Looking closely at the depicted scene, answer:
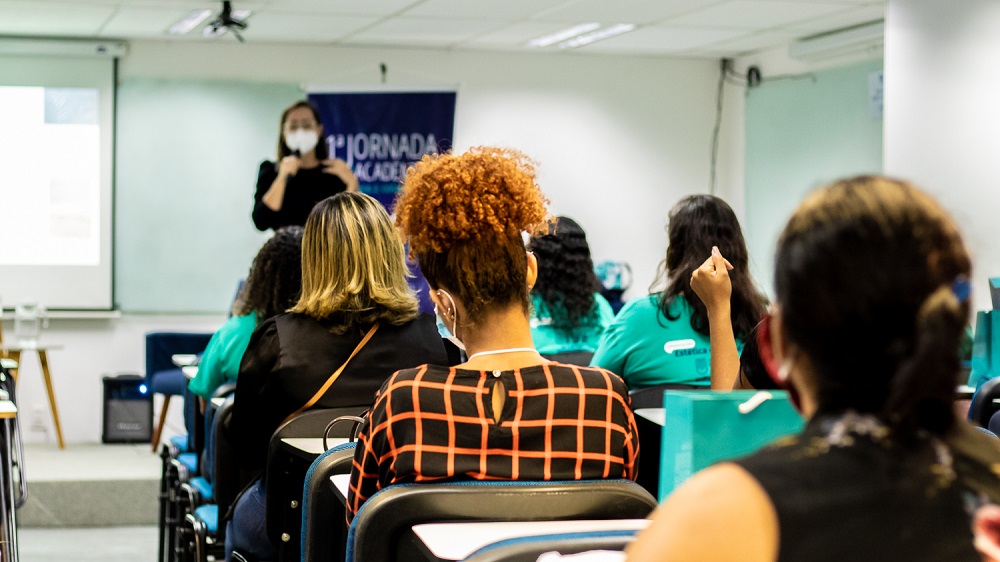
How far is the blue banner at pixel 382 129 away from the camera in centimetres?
786

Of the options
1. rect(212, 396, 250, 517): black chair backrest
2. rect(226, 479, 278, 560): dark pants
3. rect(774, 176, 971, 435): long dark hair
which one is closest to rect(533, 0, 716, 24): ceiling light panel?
rect(212, 396, 250, 517): black chair backrest

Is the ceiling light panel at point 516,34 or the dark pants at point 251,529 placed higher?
the ceiling light panel at point 516,34

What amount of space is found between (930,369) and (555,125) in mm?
7632

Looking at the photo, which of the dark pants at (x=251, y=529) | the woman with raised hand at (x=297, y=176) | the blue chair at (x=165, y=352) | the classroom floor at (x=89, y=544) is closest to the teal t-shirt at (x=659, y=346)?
the dark pants at (x=251, y=529)

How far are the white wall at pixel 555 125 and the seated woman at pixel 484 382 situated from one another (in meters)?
6.15

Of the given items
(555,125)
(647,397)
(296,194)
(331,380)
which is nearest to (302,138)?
(296,194)

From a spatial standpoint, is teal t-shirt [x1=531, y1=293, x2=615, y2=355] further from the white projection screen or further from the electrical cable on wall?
the electrical cable on wall

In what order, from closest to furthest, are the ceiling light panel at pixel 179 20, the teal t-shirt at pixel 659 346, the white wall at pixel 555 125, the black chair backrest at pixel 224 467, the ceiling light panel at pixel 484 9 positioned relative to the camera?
the black chair backrest at pixel 224 467, the teal t-shirt at pixel 659 346, the ceiling light panel at pixel 484 9, the ceiling light panel at pixel 179 20, the white wall at pixel 555 125

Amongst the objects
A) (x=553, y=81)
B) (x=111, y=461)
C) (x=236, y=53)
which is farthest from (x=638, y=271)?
(x=111, y=461)

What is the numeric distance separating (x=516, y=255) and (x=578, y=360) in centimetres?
201

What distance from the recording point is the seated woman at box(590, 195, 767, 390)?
3090mm

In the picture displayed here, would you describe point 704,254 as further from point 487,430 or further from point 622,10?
point 622,10

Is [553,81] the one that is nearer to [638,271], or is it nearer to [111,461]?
[638,271]

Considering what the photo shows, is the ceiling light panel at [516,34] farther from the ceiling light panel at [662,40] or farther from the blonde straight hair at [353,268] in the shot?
the blonde straight hair at [353,268]
